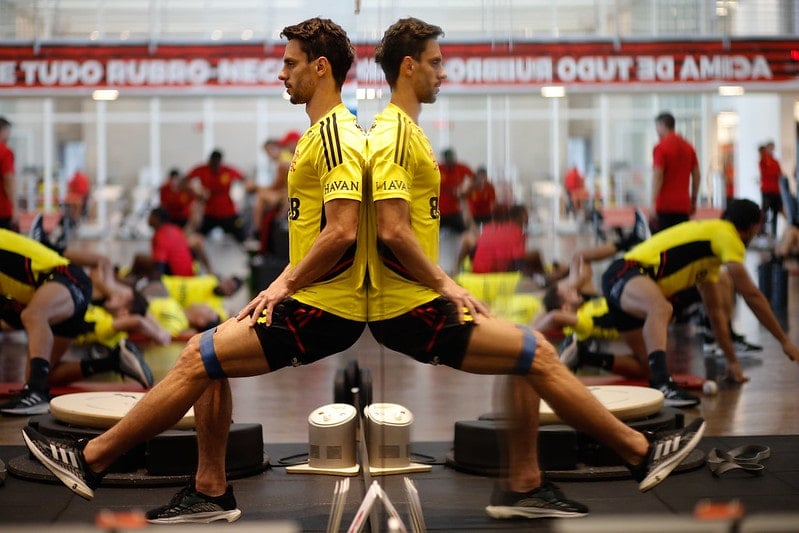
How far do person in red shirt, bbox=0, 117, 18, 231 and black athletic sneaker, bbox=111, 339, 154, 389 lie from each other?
192 cm

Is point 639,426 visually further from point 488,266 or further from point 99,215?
point 99,215

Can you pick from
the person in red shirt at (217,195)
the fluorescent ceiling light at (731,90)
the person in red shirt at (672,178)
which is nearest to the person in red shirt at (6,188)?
the person in red shirt at (672,178)

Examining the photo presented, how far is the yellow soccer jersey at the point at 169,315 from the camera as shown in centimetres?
836

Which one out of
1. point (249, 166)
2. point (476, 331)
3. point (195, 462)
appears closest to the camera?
point (476, 331)

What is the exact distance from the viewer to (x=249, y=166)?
27109 millimetres

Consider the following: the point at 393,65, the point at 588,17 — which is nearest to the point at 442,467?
the point at 393,65

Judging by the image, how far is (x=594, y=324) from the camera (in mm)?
6973

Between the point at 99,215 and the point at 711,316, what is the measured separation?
18877 millimetres

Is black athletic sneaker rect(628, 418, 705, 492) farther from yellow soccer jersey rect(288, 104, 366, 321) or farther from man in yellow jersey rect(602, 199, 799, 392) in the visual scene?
man in yellow jersey rect(602, 199, 799, 392)

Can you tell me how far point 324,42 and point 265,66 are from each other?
33.4ft

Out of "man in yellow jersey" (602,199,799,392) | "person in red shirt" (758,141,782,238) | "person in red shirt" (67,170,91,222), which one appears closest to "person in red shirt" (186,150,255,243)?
"person in red shirt" (758,141,782,238)

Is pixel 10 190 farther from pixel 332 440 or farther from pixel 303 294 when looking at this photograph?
pixel 303 294

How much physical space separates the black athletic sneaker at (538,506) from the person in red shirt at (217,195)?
34.3ft

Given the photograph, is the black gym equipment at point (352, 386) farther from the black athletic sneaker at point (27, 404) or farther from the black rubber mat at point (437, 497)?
the black athletic sneaker at point (27, 404)
